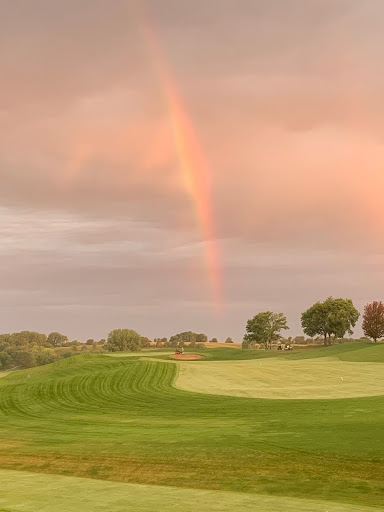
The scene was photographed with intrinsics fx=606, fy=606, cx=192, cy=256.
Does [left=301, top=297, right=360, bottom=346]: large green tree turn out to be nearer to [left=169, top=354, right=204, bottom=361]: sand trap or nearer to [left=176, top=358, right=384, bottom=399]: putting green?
[left=169, top=354, right=204, bottom=361]: sand trap

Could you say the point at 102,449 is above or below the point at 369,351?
below

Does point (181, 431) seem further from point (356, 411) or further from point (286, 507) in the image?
point (286, 507)

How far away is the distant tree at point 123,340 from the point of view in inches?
7269

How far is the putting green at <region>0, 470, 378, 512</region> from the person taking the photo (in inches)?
769

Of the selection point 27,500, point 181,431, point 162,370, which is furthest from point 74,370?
point 27,500

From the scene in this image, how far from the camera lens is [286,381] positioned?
65.9m

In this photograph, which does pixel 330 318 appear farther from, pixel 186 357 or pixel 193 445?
pixel 193 445

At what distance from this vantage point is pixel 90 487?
23.7 meters

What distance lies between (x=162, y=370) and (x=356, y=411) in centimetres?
3321

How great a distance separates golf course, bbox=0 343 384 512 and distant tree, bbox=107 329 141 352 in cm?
11926

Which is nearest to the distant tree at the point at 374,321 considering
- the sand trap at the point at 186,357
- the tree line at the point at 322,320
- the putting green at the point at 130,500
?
the tree line at the point at 322,320

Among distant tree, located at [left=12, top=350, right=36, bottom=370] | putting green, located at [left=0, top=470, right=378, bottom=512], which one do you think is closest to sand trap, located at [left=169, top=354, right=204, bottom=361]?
distant tree, located at [left=12, top=350, right=36, bottom=370]

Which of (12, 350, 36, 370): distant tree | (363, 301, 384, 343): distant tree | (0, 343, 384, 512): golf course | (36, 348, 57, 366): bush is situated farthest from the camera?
(12, 350, 36, 370): distant tree

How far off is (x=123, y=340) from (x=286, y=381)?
124 metres
